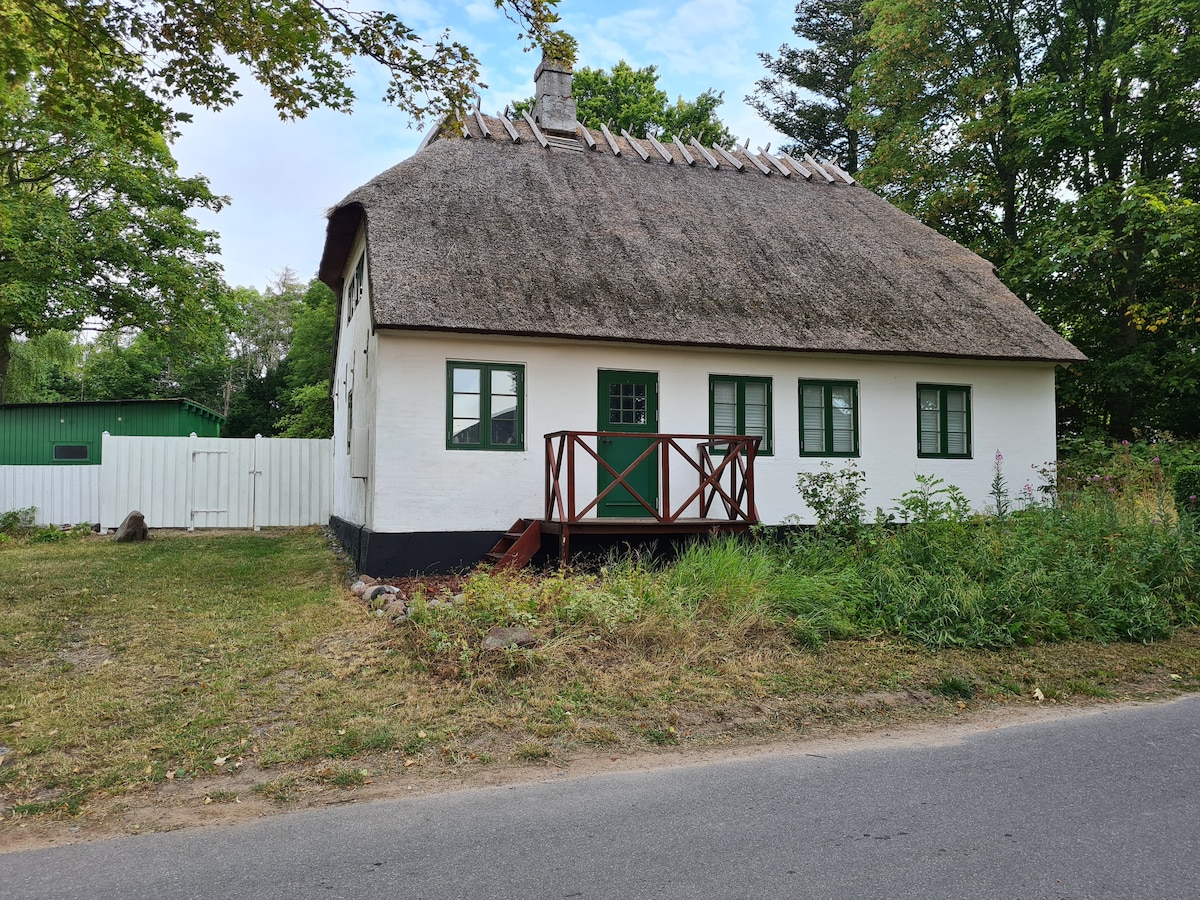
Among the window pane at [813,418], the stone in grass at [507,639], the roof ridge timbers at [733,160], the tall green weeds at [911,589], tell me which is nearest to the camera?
the stone in grass at [507,639]

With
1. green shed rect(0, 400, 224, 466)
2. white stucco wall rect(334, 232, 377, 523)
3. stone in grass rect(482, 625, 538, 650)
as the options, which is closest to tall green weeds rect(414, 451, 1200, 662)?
stone in grass rect(482, 625, 538, 650)

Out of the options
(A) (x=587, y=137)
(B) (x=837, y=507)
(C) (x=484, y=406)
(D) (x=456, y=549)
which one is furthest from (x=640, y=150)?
(D) (x=456, y=549)

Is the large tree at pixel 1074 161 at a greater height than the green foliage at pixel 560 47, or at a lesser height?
greater

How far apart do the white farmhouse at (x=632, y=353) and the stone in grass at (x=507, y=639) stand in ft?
10.9

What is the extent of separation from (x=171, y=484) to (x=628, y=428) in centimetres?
1104

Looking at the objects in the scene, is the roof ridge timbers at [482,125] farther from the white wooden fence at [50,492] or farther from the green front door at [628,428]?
the white wooden fence at [50,492]

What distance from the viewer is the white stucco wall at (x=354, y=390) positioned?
36.8ft

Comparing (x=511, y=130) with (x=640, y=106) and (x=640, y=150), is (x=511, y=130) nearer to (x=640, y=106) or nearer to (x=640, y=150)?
(x=640, y=150)

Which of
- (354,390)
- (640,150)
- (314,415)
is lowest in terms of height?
(354,390)

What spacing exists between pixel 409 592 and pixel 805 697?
15.9 ft

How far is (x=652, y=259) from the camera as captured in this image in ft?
39.9

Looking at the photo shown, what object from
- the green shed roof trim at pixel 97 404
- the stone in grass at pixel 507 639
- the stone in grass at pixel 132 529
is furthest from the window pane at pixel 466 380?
the green shed roof trim at pixel 97 404

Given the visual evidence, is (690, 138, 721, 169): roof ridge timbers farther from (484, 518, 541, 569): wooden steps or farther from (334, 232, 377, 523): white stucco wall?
(484, 518, 541, 569): wooden steps

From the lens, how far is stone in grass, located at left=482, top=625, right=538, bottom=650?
238 inches
